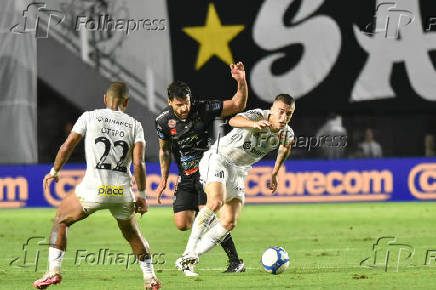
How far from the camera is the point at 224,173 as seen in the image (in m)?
9.71

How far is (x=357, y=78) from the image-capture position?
21406 millimetres

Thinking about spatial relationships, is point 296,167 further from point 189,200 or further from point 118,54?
point 189,200

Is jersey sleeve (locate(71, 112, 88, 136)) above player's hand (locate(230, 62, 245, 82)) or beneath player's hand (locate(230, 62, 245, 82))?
beneath

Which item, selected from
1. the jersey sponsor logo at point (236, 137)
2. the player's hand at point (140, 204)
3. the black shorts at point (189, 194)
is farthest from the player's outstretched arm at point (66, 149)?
the black shorts at point (189, 194)

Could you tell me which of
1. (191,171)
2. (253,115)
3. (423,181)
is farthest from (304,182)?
(253,115)

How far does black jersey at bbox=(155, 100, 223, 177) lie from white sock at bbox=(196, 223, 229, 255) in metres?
1.15

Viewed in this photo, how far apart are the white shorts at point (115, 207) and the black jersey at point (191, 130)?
7.64 feet

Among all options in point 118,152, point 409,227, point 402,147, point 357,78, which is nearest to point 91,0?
point 357,78

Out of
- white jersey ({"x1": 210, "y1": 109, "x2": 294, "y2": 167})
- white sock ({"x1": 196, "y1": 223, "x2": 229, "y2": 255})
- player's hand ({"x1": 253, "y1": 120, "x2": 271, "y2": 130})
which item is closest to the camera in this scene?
player's hand ({"x1": 253, "y1": 120, "x2": 271, "y2": 130})

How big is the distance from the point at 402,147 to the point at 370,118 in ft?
4.05

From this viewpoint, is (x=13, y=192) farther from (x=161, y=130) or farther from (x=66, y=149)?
(x=66, y=149)

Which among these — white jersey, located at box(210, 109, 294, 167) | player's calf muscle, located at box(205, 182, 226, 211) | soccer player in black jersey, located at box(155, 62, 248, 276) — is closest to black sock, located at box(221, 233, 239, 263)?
soccer player in black jersey, located at box(155, 62, 248, 276)

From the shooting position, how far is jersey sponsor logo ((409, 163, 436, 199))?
19797mm

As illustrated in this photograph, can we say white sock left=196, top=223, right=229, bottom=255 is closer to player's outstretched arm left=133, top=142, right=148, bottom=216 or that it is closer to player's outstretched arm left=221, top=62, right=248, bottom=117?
player's outstretched arm left=221, top=62, right=248, bottom=117
